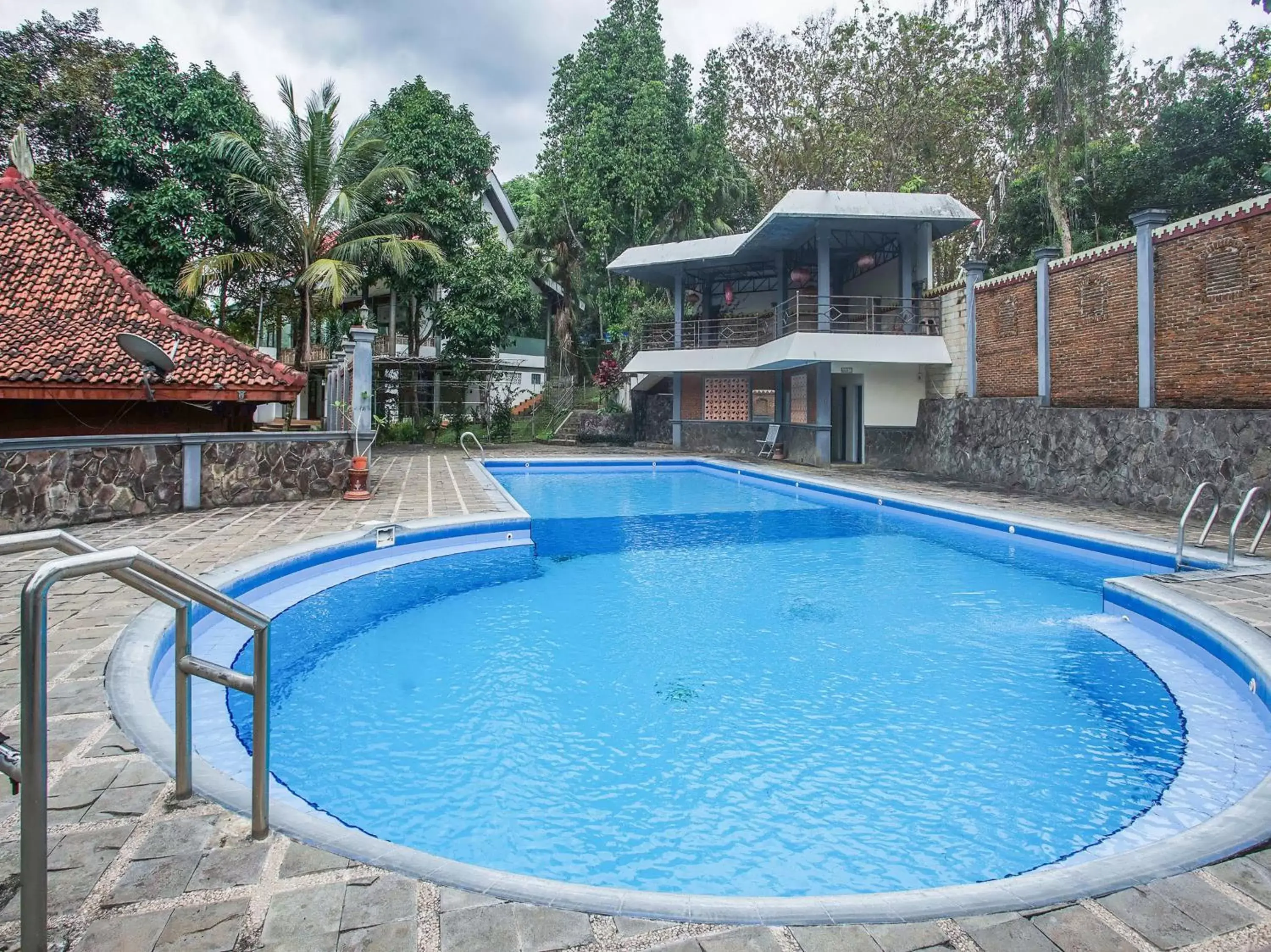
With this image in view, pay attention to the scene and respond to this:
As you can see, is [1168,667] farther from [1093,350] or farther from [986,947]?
[1093,350]

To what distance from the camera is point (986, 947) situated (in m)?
2.04

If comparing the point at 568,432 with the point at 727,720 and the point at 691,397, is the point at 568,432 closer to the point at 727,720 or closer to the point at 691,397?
the point at 691,397

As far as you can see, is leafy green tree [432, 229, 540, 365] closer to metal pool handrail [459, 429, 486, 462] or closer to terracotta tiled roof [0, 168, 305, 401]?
metal pool handrail [459, 429, 486, 462]

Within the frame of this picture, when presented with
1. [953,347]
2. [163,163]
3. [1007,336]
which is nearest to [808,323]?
[953,347]

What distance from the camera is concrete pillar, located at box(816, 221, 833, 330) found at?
17953mm

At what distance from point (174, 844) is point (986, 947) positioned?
2.40 m

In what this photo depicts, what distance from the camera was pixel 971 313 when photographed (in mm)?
16000

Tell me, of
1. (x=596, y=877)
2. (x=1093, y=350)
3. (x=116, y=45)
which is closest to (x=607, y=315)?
(x=116, y=45)

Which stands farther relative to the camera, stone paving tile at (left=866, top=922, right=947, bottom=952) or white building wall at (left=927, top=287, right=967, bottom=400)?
white building wall at (left=927, top=287, right=967, bottom=400)

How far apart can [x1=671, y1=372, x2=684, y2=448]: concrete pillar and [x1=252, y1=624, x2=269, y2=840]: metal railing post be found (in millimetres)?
20903

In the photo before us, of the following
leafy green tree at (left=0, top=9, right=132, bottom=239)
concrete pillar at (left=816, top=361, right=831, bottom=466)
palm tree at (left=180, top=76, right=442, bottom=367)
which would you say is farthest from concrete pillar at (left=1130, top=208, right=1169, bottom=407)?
leafy green tree at (left=0, top=9, right=132, bottom=239)

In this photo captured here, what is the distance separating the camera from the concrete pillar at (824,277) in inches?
707

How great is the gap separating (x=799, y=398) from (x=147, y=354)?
15.1m

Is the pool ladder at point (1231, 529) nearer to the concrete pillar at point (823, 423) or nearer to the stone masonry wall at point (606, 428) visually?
the concrete pillar at point (823, 423)
